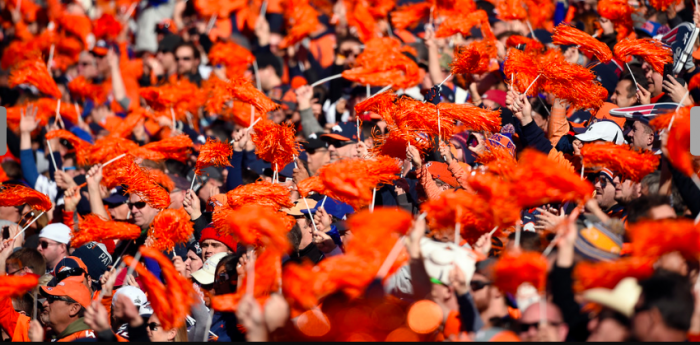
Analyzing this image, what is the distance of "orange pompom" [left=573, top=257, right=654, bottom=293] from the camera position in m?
3.09

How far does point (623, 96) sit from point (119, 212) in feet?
15.8

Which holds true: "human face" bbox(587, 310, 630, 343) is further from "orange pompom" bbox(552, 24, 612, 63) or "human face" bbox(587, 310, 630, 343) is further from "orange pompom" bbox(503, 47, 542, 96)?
"orange pompom" bbox(552, 24, 612, 63)

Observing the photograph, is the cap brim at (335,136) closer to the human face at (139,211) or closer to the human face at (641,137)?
the human face at (139,211)

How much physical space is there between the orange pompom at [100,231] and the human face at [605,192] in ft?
12.4

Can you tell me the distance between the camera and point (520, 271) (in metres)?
3.26

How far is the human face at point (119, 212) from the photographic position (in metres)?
6.63

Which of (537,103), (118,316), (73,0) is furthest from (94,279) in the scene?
(73,0)

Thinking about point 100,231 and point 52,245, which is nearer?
point 100,231

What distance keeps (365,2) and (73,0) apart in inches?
244

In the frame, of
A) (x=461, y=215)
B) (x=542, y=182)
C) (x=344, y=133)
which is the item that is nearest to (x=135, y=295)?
(x=461, y=215)

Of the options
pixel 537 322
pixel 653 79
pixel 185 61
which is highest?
pixel 653 79

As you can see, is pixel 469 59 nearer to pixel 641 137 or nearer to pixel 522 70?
pixel 522 70

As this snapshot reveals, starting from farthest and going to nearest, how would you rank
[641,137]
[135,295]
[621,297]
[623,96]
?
[623,96]
[641,137]
[135,295]
[621,297]

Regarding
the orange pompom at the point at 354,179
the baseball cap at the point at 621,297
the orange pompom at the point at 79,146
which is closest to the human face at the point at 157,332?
the orange pompom at the point at 354,179
